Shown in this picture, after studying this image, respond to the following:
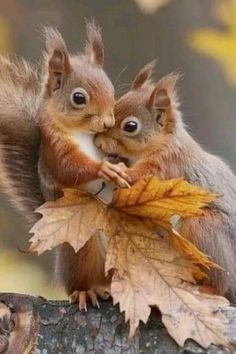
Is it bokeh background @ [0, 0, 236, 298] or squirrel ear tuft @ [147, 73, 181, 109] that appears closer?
squirrel ear tuft @ [147, 73, 181, 109]

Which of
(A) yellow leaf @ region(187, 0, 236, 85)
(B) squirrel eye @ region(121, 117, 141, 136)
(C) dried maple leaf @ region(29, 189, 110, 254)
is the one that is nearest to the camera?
(C) dried maple leaf @ region(29, 189, 110, 254)

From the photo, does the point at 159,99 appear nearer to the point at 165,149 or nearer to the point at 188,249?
the point at 165,149

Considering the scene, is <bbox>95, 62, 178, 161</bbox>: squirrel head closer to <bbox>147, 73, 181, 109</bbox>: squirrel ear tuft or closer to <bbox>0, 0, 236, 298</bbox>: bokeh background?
<bbox>147, 73, 181, 109</bbox>: squirrel ear tuft

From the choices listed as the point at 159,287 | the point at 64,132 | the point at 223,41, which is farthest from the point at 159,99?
the point at 223,41

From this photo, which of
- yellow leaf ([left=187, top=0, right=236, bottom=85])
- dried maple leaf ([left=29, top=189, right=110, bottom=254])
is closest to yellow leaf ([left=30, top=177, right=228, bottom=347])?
dried maple leaf ([left=29, top=189, right=110, bottom=254])

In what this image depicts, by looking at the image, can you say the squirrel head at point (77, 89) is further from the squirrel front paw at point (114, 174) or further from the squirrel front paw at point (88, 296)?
the squirrel front paw at point (88, 296)

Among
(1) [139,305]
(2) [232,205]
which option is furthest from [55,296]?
(1) [139,305]
